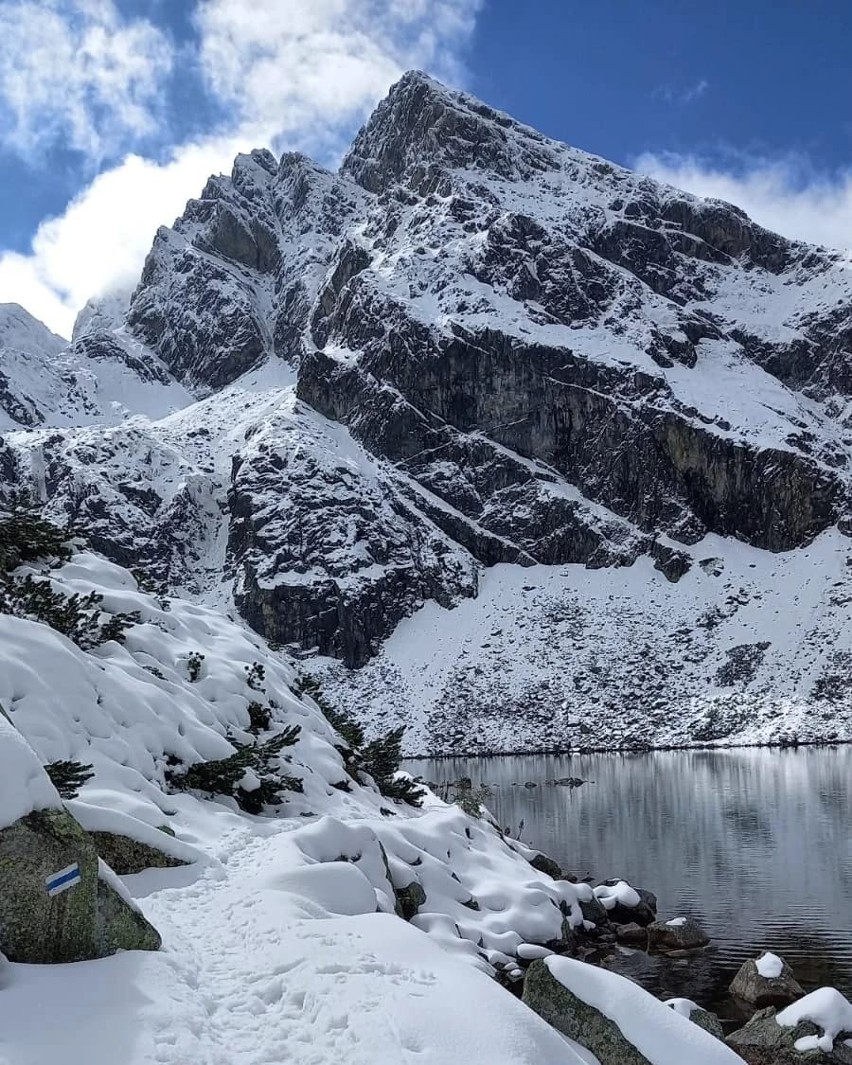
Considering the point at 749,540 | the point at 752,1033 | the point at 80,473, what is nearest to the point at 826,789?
the point at 752,1033

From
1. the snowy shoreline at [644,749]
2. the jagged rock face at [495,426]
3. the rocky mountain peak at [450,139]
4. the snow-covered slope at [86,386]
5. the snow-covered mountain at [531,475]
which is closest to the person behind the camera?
the snowy shoreline at [644,749]

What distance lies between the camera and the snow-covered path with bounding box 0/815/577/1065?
5.51m

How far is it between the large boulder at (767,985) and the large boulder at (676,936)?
2990mm

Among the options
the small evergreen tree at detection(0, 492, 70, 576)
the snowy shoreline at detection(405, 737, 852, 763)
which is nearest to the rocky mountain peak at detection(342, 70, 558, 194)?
the snowy shoreline at detection(405, 737, 852, 763)

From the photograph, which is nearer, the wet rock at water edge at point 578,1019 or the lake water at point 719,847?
the wet rock at water edge at point 578,1019

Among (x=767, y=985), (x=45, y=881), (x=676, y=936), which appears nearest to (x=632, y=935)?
(x=676, y=936)

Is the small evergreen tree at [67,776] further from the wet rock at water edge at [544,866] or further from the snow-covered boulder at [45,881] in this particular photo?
the wet rock at water edge at [544,866]

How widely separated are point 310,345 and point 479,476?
172 ft

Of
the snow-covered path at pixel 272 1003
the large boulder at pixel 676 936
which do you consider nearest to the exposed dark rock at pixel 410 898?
the snow-covered path at pixel 272 1003

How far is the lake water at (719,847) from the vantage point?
707 inches

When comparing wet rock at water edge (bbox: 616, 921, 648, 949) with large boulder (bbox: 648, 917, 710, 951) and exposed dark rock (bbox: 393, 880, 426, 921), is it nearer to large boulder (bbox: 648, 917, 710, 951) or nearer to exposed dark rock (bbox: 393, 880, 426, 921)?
large boulder (bbox: 648, 917, 710, 951)

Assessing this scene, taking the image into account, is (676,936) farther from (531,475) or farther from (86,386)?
(86,386)

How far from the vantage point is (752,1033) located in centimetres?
1310

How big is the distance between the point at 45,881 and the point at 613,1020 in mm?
5263
